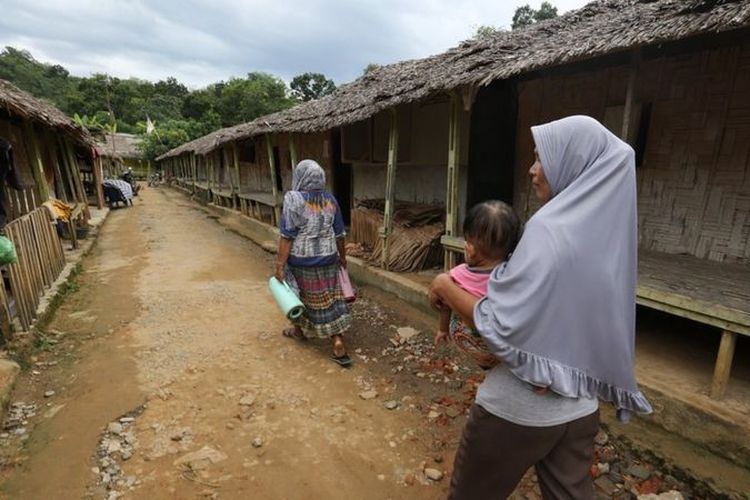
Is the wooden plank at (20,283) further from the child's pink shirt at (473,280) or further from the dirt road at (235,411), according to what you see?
the child's pink shirt at (473,280)

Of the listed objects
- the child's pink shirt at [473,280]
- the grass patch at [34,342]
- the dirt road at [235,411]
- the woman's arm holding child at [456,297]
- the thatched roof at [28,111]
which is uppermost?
the thatched roof at [28,111]

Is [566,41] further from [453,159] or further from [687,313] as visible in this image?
[687,313]

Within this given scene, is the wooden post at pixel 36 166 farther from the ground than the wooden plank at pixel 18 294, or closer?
farther from the ground

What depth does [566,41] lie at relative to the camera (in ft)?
11.7

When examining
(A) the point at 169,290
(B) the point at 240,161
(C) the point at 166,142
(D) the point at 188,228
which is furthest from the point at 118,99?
(A) the point at 169,290

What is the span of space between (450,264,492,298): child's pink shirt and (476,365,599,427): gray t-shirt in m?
0.27

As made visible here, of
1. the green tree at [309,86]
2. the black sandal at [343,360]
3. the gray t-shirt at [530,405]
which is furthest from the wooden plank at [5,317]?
the green tree at [309,86]

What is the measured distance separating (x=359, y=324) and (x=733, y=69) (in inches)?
173

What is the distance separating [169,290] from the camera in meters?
6.07

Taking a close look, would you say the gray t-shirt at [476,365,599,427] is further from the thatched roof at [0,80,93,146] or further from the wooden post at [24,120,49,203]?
the wooden post at [24,120,49,203]

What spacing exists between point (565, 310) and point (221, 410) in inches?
110

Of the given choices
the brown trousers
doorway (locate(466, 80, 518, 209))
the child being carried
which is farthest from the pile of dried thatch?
the brown trousers

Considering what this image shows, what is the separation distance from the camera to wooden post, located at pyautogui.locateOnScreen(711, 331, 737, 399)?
264 cm

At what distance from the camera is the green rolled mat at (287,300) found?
349cm
